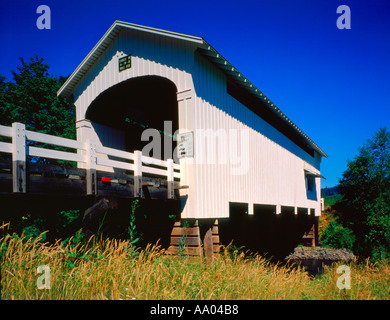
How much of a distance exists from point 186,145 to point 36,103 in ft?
58.7

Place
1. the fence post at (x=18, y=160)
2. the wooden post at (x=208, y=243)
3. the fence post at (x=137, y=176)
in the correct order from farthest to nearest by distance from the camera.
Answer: the wooden post at (x=208, y=243), the fence post at (x=137, y=176), the fence post at (x=18, y=160)

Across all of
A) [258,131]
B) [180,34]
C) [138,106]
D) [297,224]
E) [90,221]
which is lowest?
[297,224]

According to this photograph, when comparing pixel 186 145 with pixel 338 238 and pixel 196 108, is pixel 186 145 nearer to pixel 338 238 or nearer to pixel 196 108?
pixel 196 108

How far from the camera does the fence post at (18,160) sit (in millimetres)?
4074

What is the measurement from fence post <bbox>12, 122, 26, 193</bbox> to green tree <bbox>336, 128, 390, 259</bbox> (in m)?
22.3

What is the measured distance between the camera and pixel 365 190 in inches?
1080

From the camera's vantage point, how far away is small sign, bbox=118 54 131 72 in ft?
26.8

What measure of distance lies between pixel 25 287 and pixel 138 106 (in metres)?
8.30

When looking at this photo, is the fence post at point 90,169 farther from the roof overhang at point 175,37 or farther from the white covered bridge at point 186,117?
the roof overhang at point 175,37

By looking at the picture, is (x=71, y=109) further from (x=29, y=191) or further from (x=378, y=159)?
(x=378, y=159)

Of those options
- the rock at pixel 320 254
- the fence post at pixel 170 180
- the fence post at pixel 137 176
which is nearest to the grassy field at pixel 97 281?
the fence post at pixel 137 176

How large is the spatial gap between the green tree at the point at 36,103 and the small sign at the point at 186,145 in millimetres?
13320

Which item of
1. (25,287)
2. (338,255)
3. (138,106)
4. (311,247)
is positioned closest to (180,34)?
(138,106)
